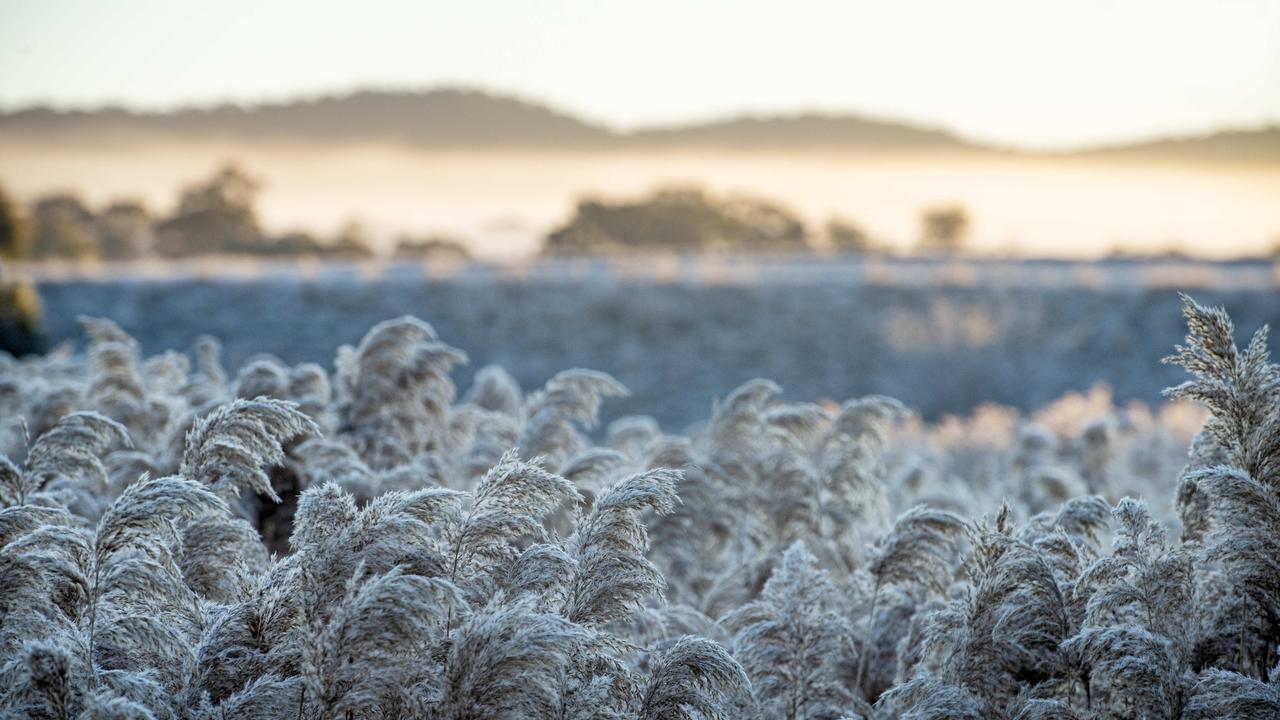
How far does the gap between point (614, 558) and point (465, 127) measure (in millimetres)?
155475

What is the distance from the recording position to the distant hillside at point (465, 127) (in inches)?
6009

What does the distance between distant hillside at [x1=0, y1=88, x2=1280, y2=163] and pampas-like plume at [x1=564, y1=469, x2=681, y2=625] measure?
15098 centimetres

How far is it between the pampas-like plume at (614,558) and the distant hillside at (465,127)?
150976 millimetres

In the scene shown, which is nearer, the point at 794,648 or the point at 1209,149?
the point at 794,648

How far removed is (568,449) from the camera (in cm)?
1162

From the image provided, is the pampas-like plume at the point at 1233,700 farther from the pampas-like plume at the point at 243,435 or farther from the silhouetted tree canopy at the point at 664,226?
the silhouetted tree canopy at the point at 664,226

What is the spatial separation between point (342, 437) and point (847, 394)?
27452 mm

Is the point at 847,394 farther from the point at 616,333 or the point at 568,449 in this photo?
the point at 568,449

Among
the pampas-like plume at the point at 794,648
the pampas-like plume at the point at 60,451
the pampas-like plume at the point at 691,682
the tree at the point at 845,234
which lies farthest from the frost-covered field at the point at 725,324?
the tree at the point at 845,234

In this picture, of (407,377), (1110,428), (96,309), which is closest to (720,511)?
(407,377)

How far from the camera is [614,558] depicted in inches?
270

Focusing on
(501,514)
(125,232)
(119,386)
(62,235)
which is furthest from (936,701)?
(125,232)

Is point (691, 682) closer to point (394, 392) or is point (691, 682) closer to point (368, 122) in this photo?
point (394, 392)

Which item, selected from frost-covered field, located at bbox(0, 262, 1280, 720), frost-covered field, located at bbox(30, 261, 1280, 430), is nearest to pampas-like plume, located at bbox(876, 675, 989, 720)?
frost-covered field, located at bbox(0, 262, 1280, 720)
